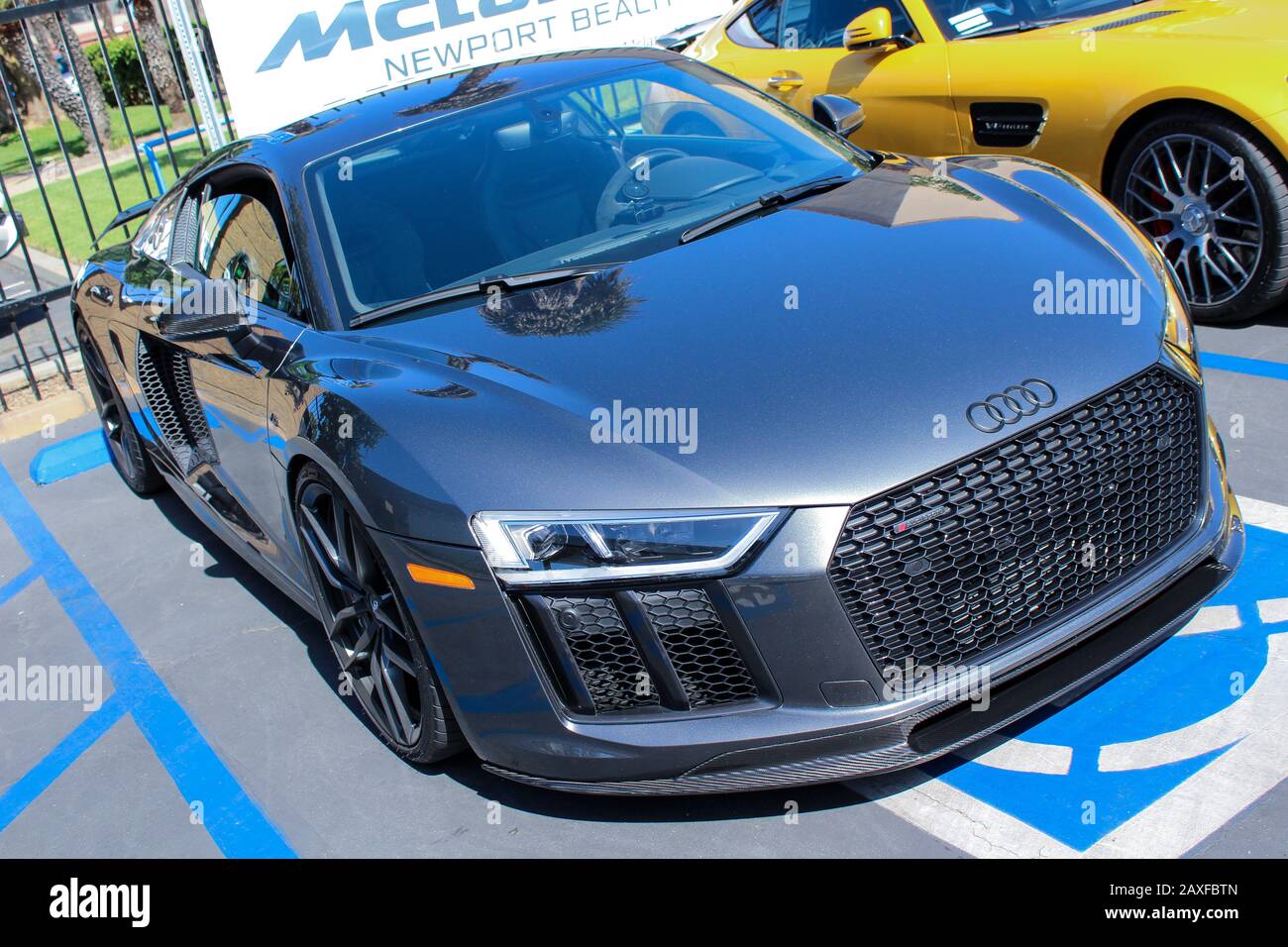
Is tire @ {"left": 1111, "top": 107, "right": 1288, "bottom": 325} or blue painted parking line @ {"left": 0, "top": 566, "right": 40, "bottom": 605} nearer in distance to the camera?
tire @ {"left": 1111, "top": 107, "right": 1288, "bottom": 325}

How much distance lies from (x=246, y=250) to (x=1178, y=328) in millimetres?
2638

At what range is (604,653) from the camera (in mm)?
2365

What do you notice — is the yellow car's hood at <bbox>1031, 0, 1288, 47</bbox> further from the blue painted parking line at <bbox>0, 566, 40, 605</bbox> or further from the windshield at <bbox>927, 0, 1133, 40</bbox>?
the blue painted parking line at <bbox>0, 566, 40, 605</bbox>

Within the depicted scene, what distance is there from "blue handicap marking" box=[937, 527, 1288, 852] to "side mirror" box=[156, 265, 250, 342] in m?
2.23

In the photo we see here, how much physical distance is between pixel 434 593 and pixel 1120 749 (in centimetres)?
157

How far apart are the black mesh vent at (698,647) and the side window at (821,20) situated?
420cm

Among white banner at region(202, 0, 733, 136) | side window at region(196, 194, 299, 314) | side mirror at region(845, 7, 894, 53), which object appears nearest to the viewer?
side window at region(196, 194, 299, 314)

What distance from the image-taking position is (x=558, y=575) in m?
2.32


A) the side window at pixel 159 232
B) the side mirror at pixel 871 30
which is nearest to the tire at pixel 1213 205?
the side mirror at pixel 871 30

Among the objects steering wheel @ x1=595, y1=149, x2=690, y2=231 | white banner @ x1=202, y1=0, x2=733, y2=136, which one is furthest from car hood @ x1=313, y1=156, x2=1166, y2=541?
white banner @ x1=202, y1=0, x2=733, y2=136

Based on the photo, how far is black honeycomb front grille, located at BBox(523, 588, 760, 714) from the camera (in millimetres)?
2295

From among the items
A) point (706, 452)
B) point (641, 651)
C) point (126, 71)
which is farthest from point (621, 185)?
point (126, 71)
